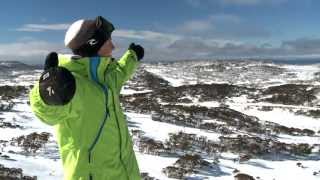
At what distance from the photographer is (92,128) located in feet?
9.77

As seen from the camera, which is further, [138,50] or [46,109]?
[138,50]

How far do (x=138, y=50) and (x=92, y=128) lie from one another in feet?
3.16

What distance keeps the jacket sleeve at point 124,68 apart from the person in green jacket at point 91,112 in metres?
0.02

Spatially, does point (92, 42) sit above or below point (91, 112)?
above

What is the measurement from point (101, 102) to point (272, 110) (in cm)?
4579

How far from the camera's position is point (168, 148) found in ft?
72.9

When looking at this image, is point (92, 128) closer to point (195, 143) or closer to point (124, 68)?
point (124, 68)

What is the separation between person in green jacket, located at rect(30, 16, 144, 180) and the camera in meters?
2.89

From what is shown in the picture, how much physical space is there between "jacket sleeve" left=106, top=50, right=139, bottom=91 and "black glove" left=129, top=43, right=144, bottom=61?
0.04 meters

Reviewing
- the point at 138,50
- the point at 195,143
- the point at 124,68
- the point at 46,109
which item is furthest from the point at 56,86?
the point at 195,143

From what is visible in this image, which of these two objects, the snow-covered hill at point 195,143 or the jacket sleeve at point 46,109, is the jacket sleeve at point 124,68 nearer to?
the jacket sleeve at point 46,109

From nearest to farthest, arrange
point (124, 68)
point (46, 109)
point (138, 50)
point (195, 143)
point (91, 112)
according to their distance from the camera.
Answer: point (46, 109) → point (91, 112) → point (124, 68) → point (138, 50) → point (195, 143)

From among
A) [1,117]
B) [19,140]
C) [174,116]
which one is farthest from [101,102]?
[174,116]

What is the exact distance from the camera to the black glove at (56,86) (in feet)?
8.61
